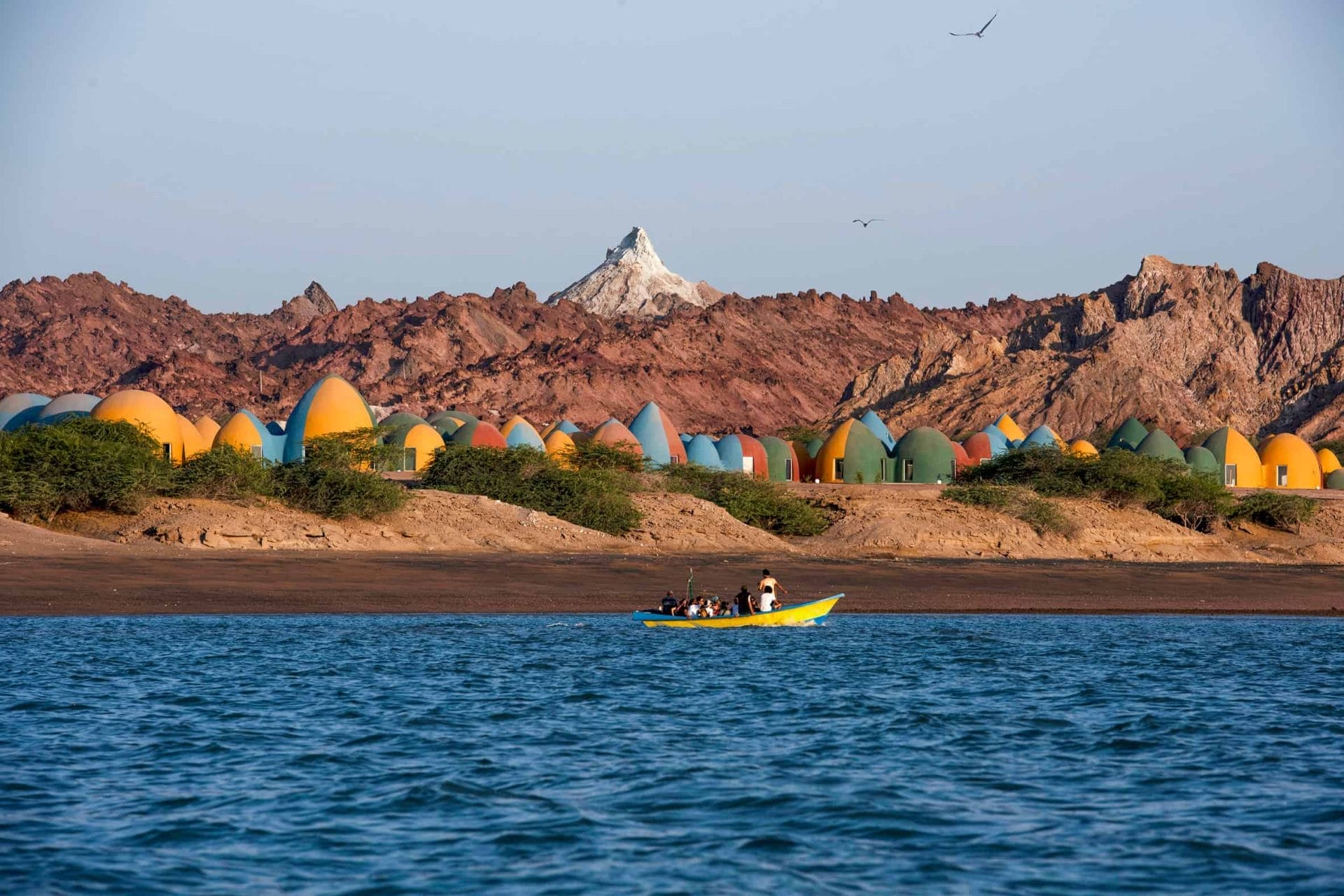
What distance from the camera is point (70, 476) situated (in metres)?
33.6

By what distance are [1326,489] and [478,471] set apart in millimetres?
34023

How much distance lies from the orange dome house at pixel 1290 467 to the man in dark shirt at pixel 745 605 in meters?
41.4

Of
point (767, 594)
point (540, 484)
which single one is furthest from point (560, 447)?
point (767, 594)

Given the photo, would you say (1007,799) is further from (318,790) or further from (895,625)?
(895,625)

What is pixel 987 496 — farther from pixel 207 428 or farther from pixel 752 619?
pixel 207 428

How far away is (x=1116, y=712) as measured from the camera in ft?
55.4

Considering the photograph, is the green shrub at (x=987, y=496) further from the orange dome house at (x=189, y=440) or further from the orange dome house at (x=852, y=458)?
the orange dome house at (x=189, y=440)

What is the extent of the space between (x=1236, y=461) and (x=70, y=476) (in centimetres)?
4388

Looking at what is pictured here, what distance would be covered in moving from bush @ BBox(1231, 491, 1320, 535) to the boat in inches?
1061

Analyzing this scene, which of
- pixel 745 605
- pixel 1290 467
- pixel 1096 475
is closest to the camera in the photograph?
pixel 745 605

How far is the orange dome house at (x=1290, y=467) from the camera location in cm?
6084

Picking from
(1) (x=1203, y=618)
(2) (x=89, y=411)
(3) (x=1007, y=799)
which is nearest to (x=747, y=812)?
(3) (x=1007, y=799)

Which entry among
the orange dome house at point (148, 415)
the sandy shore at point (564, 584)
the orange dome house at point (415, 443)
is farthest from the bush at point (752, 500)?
the orange dome house at point (148, 415)

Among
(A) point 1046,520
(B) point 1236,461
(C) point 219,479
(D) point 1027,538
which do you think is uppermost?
(B) point 1236,461
